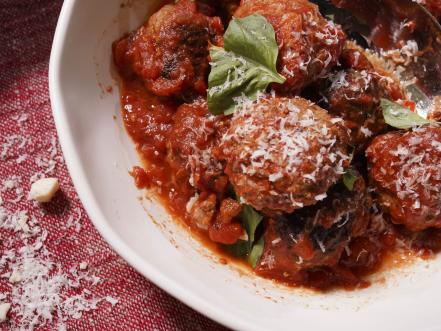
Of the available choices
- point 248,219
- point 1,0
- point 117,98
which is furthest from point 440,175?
point 1,0

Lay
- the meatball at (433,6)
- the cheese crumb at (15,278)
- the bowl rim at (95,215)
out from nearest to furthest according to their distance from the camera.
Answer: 1. the bowl rim at (95,215)
2. the cheese crumb at (15,278)
3. the meatball at (433,6)

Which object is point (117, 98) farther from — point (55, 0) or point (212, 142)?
point (55, 0)

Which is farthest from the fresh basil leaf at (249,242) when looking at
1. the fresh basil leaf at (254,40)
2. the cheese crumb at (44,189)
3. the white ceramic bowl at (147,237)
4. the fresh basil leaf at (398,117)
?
the cheese crumb at (44,189)

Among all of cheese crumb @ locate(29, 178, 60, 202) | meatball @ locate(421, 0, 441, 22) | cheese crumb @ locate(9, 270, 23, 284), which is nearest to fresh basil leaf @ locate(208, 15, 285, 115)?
cheese crumb @ locate(29, 178, 60, 202)

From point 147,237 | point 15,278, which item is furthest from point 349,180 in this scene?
point 15,278

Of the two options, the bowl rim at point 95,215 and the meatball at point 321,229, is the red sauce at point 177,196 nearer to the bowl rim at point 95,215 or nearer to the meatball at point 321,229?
the meatball at point 321,229

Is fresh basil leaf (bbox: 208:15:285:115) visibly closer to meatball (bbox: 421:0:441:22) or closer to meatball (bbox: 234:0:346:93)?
meatball (bbox: 234:0:346:93)
